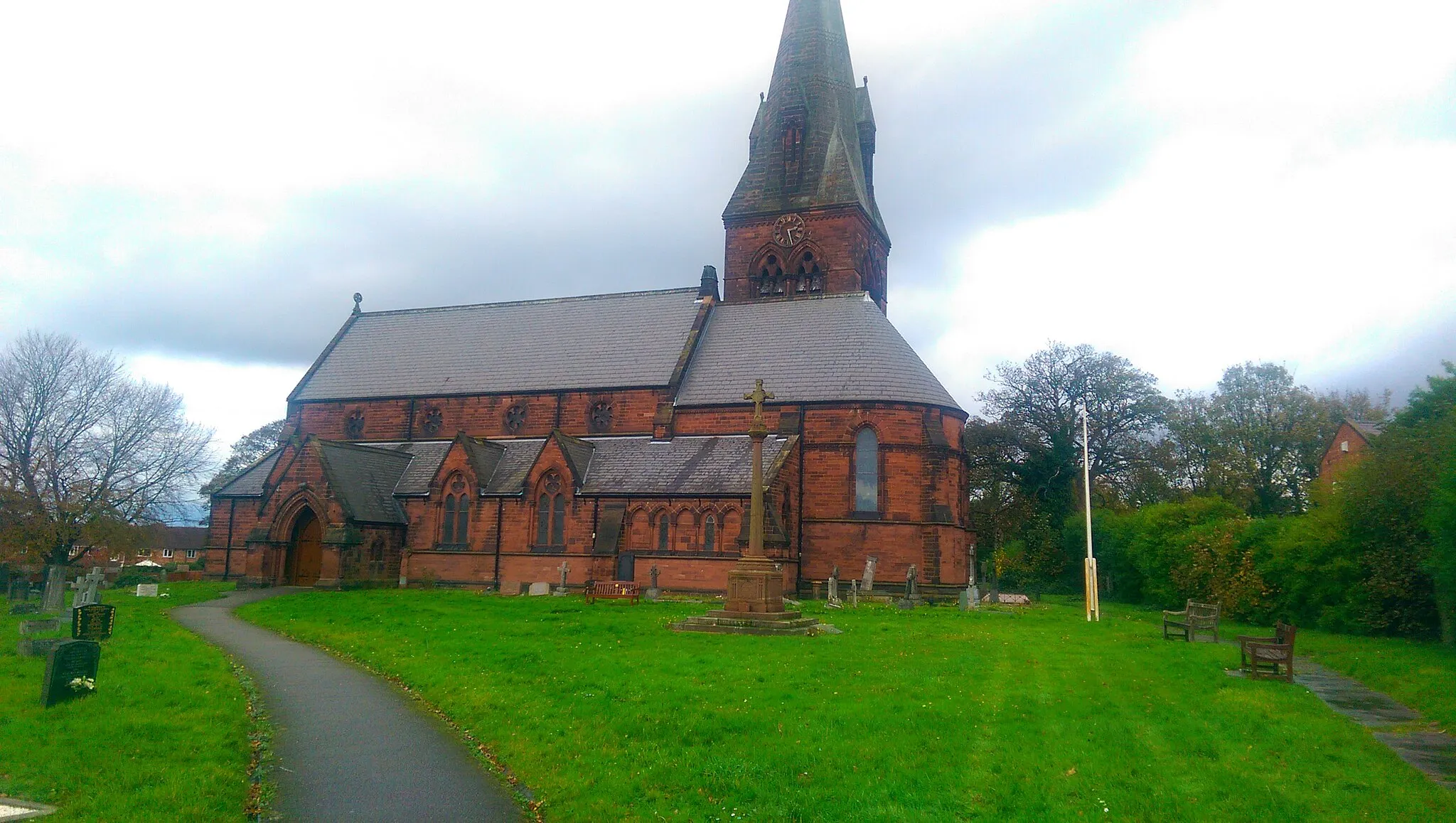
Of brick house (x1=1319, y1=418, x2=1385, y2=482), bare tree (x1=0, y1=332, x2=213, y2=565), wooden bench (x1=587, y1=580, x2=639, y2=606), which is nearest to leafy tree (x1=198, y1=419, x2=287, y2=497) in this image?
bare tree (x1=0, y1=332, x2=213, y2=565)

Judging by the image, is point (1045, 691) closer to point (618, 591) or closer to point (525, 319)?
point (618, 591)

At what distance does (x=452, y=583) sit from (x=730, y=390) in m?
13.4

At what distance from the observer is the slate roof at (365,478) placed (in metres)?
36.5

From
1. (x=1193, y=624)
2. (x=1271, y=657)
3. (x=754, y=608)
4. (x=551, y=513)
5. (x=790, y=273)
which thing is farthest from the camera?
(x=790, y=273)

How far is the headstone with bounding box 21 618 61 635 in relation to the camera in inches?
663

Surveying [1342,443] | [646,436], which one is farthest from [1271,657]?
[1342,443]

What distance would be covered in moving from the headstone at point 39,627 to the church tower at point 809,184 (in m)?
32.6

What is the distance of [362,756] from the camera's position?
33.2 feet

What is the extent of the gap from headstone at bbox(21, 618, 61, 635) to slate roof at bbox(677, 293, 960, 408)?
24.2 metres

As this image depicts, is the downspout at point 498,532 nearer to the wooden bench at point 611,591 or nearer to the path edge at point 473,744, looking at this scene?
the wooden bench at point 611,591

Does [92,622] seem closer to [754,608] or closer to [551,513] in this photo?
[754,608]

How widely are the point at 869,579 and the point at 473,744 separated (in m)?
24.2

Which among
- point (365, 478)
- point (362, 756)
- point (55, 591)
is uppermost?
point (365, 478)

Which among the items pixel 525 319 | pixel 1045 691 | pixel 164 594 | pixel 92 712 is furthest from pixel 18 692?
pixel 525 319
